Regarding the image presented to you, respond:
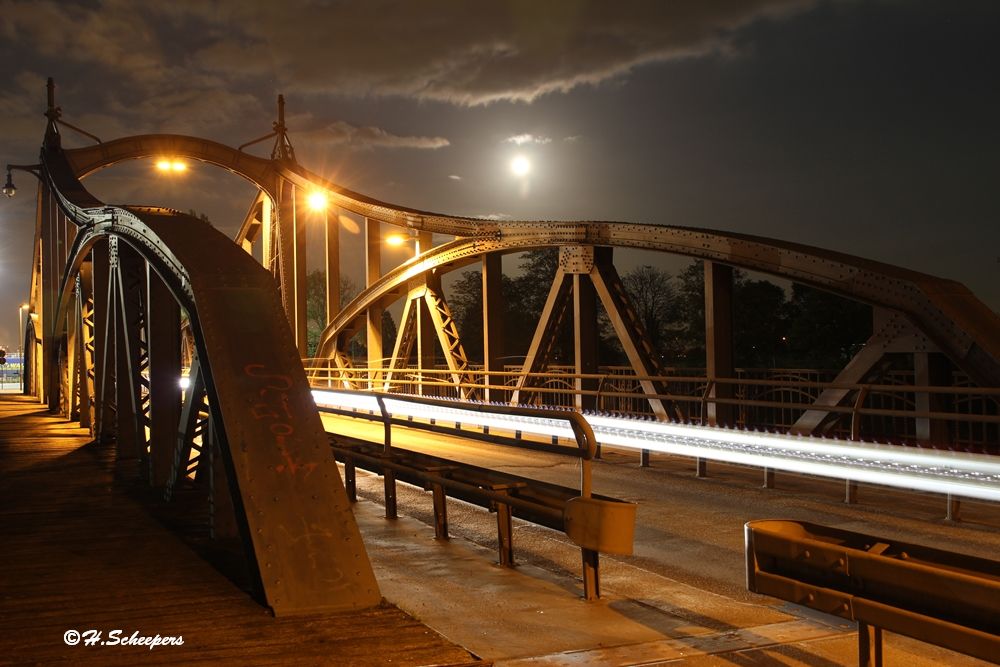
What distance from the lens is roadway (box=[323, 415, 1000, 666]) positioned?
189 inches

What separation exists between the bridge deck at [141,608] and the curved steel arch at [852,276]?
7040 mm

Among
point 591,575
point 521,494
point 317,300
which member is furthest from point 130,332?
point 317,300

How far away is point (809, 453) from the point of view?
982 centimetres

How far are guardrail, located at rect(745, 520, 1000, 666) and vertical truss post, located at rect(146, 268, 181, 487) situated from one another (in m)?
5.94

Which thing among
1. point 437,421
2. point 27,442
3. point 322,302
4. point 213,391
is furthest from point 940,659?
point 322,302

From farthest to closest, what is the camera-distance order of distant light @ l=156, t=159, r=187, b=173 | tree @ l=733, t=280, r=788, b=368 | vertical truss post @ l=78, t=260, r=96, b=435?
1. tree @ l=733, t=280, r=788, b=368
2. distant light @ l=156, t=159, r=187, b=173
3. vertical truss post @ l=78, t=260, r=96, b=435

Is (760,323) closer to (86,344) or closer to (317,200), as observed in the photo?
(317,200)

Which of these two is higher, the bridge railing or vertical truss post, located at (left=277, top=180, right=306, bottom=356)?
vertical truss post, located at (left=277, top=180, right=306, bottom=356)

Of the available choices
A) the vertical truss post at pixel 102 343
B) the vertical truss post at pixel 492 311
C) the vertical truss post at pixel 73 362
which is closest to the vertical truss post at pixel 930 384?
the vertical truss post at pixel 102 343

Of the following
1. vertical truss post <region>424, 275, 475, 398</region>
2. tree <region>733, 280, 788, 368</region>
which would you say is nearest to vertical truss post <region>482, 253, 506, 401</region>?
vertical truss post <region>424, 275, 475, 398</region>

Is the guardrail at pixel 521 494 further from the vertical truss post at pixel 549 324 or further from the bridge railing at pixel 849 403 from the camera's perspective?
the vertical truss post at pixel 549 324

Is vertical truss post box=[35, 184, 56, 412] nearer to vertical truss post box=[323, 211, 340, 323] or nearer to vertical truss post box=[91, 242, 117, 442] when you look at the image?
vertical truss post box=[323, 211, 340, 323]

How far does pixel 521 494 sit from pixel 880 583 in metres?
3.29

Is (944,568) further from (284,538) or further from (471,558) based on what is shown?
(471,558)
